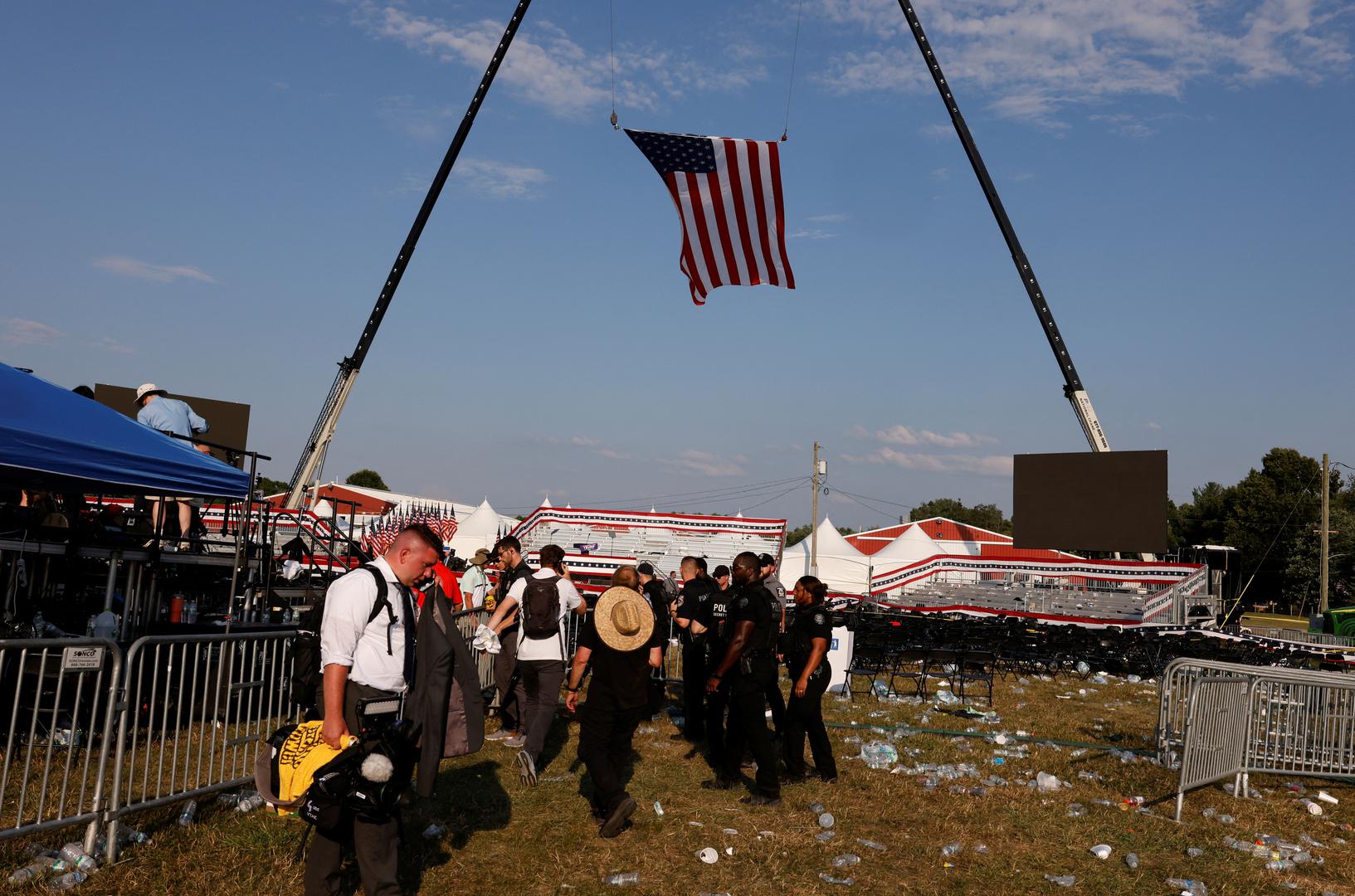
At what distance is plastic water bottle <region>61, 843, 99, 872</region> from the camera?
5.28 metres

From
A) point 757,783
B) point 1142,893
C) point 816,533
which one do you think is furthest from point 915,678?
point 816,533

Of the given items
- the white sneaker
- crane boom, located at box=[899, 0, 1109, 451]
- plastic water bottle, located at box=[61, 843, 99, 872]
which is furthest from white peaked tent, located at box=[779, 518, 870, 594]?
plastic water bottle, located at box=[61, 843, 99, 872]

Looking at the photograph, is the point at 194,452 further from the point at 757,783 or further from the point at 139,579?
the point at 757,783

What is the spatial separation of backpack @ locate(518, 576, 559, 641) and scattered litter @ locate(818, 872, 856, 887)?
3288mm

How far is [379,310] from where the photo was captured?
29375 millimetres

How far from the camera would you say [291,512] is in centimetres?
1589

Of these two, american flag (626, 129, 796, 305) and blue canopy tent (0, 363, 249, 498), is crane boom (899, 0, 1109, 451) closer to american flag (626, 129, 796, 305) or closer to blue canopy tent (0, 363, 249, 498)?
american flag (626, 129, 796, 305)

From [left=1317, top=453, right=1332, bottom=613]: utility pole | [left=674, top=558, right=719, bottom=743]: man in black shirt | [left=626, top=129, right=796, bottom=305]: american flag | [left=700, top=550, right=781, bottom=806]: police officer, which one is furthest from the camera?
[left=1317, top=453, right=1332, bottom=613]: utility pole

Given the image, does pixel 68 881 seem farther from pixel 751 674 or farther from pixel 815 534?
pixel 815 534

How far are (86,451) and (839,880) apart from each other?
7.72 metres

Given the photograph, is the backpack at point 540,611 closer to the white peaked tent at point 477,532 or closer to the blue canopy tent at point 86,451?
the blue canopy tent at point 86,451

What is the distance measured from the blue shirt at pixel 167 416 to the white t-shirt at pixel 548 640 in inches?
245

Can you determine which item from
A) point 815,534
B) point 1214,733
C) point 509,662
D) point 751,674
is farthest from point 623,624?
point 815,534

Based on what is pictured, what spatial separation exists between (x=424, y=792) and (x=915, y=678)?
38.2 feet
